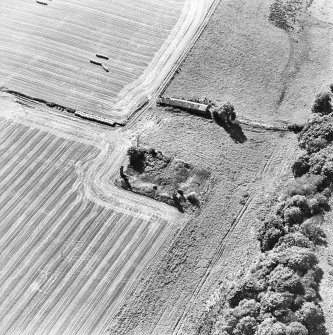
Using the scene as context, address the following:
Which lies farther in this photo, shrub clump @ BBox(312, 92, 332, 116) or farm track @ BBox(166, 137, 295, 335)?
shrub clump @ BBox(312, 92, 332, 116)

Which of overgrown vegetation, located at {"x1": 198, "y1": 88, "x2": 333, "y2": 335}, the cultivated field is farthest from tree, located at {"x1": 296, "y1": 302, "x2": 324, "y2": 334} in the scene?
the cultivated field

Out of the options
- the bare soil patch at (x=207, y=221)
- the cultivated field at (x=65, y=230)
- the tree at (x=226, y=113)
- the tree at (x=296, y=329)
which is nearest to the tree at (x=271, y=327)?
the tree at (x=296, y=329)

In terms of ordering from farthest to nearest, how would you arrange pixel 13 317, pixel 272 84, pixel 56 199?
pixel 272 84
pixel 56 199
pixel 13 317

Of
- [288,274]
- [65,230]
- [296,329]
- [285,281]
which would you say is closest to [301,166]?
[288,274]

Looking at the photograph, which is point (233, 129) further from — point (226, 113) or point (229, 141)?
point (226, 113)

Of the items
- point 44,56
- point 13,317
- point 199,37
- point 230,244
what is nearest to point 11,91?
point 44,56

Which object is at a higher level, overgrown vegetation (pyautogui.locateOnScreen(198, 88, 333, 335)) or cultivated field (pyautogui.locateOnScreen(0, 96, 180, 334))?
overgrown vegetation (pyautogui.locateOnScreen(198, 88, 333, 335))

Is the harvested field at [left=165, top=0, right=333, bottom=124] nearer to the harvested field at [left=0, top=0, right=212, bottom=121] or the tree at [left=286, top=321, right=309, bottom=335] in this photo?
the harvested field at [left=0, top=0, right=212, bottom=121]

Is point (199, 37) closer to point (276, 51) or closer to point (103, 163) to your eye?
point (276, 51)
